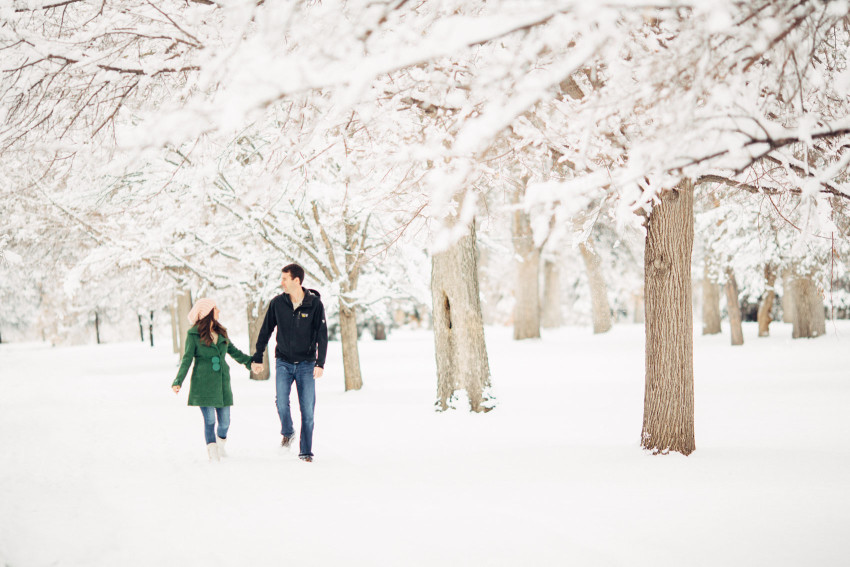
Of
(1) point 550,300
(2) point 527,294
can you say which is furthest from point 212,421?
(1) point 550,300

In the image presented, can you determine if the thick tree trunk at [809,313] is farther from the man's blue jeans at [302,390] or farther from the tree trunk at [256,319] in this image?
the man's blue jeans at [302,390]

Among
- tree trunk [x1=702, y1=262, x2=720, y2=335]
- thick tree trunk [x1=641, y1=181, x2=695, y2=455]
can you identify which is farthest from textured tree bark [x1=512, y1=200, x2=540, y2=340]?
thick tree trunk [x1=641, y1=181, x2=695, y2=455]

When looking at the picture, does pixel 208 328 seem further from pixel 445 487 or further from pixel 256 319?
pixel 256 319

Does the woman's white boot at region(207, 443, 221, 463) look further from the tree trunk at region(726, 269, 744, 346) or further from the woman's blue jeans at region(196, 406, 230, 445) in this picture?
the tree trunk at region(726, 269, 744, 346)

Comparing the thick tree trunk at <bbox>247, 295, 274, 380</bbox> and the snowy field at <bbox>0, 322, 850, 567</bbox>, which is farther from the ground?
the thick tree trunk at <bbox>247, 295, 274, 380</bbox>

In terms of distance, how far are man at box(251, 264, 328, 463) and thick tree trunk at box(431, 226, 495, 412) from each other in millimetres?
2716

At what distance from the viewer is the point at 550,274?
30125 millimetres

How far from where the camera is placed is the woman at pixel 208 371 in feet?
19.8

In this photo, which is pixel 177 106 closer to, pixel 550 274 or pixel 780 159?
pixel 780 159

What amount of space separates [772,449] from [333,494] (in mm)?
4135

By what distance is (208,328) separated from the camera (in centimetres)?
622

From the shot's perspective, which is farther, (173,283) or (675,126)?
(173,283)

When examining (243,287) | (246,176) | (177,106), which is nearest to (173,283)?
(243,287)

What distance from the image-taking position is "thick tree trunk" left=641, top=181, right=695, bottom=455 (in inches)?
213
